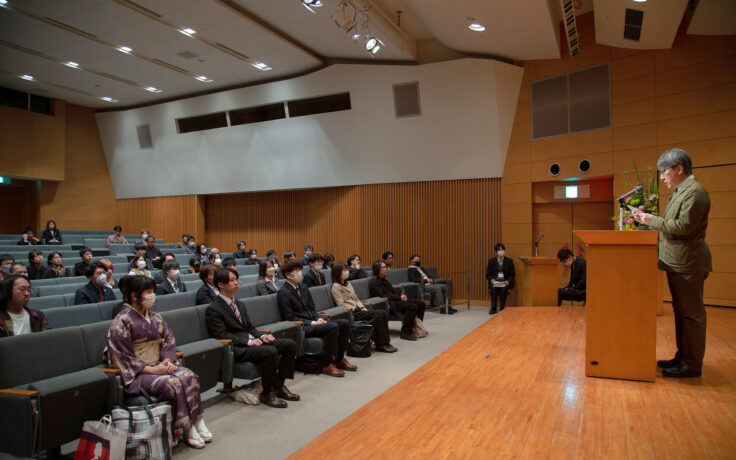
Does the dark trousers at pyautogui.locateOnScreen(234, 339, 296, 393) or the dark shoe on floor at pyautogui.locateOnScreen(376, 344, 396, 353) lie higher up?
the dark trousers at pyautogui.locateOnScreen(234, 339, 296, 393)

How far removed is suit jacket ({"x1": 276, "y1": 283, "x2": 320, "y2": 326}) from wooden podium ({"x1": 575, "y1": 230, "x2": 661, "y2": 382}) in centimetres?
288

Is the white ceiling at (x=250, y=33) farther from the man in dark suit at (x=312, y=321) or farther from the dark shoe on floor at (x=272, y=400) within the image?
the dark shoe on floor at (x=272, y=400)

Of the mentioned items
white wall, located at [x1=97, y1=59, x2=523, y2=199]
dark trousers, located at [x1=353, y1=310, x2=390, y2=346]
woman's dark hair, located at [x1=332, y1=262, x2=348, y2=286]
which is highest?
white wall, located at [x1=97, y1=59, x2=523, y2=199]

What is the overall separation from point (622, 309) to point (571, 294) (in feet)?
14.7

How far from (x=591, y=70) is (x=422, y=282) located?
524 centimetres

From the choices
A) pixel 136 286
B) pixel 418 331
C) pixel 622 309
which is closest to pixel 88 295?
pixel 136 286

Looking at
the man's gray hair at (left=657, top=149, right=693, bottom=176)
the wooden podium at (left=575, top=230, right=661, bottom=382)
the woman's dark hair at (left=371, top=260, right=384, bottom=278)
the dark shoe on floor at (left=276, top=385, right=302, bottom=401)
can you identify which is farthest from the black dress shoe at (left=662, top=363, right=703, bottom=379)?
the woman's dark hair at (left=371, top=260, right=384, bottom=278)

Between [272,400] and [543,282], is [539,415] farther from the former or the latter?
[543,282]

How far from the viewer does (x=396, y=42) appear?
940cm

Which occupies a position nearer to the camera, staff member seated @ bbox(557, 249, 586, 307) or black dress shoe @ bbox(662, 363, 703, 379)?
black dress shoe @ bbox(662, 363, 703, 379)

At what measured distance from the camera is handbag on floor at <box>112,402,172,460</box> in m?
2.58

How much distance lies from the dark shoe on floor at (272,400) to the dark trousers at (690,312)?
300 cm

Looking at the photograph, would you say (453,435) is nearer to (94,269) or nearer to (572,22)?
(94,269)

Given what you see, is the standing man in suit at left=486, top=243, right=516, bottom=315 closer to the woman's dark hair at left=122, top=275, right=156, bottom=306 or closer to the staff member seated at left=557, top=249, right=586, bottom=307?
the staff member seated at left=557, top=249, right=586, bottom=307
